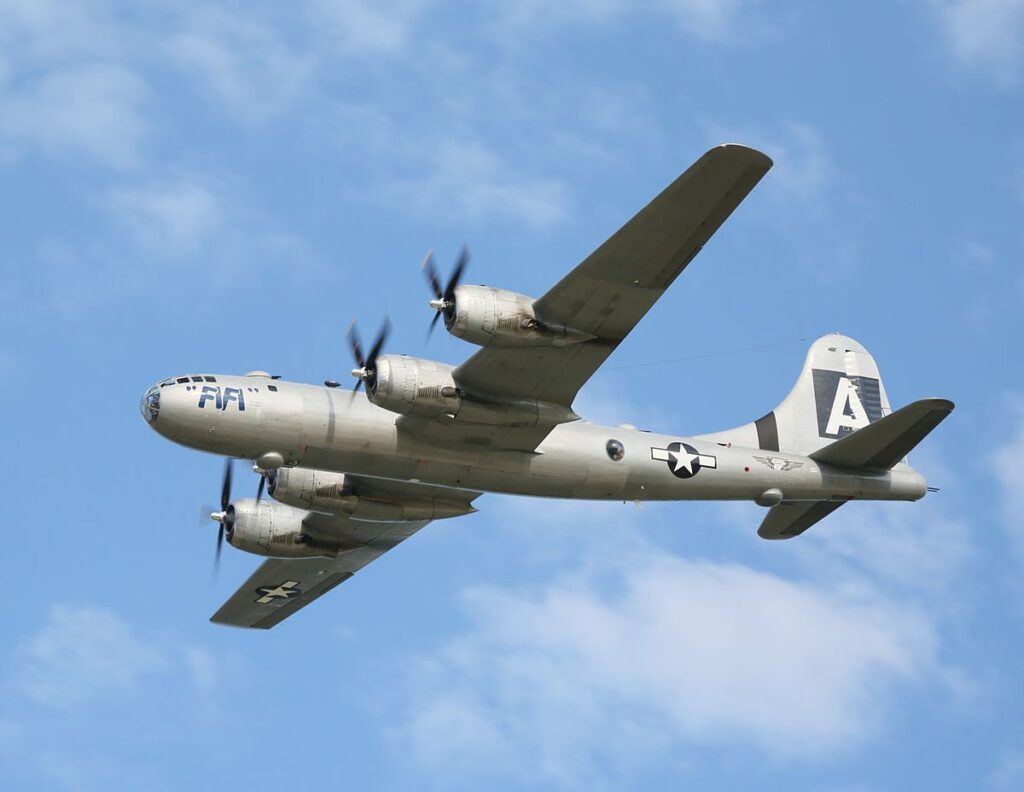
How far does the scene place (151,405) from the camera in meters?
35.2

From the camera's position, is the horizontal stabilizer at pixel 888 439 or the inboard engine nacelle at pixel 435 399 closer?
the inboard engine nacelle at pixel 435 399

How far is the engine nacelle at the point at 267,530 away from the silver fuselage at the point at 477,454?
6386mm

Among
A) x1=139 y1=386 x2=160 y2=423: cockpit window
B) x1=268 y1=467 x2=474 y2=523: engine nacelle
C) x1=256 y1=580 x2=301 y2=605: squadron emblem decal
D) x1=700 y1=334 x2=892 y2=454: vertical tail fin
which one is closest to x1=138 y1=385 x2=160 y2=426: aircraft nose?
x1=139 y1=386 x2=160 y2=423: cockpit window

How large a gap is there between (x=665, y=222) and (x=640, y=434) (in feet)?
24.7

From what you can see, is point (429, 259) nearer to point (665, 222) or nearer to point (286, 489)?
point (665, 222)

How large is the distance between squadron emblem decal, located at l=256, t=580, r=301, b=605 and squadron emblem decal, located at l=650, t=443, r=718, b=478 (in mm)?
12631

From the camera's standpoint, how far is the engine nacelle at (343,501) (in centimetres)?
3872

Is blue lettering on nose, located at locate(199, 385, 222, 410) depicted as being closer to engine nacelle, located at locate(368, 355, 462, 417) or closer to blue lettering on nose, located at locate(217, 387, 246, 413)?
blue lettering on nose, located at locate(217, 387, 246, 413)

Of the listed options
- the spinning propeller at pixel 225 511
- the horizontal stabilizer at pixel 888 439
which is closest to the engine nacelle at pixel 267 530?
the spinning propeller at pixel 225 511

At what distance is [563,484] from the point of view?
124 feet

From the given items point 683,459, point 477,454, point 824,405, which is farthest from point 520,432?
point 824,405

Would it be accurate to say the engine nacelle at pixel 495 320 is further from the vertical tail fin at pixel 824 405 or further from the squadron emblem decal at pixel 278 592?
the squadron emblem decal at pixel 278 592

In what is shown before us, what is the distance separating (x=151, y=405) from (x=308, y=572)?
1126 centimetres

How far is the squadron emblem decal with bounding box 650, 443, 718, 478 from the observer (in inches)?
1523
